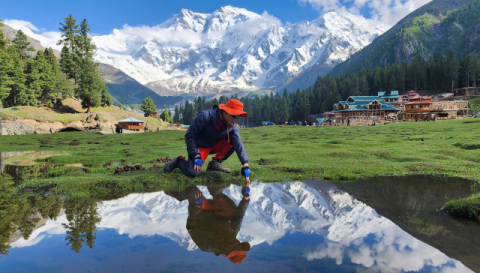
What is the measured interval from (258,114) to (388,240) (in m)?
167

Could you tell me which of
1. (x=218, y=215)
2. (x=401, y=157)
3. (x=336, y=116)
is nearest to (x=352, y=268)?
(x=218, y=215)

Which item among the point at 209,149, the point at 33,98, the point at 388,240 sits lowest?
the point at 388,240

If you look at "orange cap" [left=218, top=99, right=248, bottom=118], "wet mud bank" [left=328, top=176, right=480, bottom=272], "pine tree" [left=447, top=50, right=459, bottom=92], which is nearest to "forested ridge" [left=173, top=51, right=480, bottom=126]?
"pine tree" [left=447, top=50, right=459, bottom=92]

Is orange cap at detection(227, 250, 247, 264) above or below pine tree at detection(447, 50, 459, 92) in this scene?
below

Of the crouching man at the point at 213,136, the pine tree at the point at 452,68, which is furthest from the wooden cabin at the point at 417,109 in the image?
the crouching man at the point at 213,136

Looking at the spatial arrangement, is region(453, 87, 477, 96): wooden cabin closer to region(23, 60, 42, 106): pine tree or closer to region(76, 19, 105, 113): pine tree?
region(76, 19, 105, 113): pine tree

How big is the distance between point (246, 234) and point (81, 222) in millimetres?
3037

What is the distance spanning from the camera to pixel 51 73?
246 feet

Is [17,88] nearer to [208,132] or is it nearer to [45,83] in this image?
[45,83]

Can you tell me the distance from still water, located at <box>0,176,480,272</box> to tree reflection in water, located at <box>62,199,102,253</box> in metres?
0.02

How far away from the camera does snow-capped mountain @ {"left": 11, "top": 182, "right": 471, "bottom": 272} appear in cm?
388

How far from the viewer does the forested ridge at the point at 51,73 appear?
2472 inches

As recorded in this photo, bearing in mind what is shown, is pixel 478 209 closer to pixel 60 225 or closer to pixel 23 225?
pixel 60 225

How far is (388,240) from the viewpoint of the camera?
4.40 m
